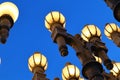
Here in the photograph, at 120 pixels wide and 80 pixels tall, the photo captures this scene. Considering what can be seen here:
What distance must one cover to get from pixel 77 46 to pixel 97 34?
1512mm

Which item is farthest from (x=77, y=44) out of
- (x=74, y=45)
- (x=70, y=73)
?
(x=70, y=73)

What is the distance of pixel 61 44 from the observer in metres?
7.05

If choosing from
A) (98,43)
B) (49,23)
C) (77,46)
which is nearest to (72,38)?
(77,46)

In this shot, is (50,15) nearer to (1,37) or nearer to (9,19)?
(9,19)

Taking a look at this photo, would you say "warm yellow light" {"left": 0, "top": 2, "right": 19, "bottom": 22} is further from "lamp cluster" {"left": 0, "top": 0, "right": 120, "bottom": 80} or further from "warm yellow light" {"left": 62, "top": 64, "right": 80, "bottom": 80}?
"warm yellow light" {"left": 62, "top": 64, "right": 80, "bottom": 80}

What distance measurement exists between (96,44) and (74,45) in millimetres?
644

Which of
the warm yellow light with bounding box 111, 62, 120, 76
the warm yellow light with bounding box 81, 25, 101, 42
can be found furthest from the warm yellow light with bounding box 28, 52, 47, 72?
the warm yellow light with bounding box 111, 62, 120, 76

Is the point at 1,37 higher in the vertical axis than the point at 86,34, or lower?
lower

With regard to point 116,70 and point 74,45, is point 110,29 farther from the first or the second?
point 74,45

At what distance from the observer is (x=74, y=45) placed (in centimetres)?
734

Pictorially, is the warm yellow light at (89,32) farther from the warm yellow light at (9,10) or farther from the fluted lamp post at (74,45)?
the warm yellow light at (9,10)

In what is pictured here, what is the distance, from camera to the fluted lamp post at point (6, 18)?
22.0ft

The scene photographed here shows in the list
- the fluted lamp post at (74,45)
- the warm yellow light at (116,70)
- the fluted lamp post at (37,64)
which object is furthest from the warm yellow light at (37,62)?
the warm yellow light at (116,70)

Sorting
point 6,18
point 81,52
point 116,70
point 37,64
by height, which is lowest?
point 81,52
